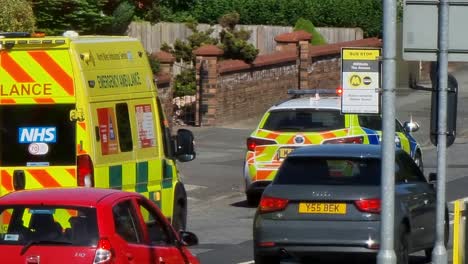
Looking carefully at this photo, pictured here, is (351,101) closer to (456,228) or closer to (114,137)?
(456,228)

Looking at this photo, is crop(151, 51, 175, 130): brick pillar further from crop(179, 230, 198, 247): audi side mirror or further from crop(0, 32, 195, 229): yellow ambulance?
crop(179, 230, 198, 247): audi side mirror

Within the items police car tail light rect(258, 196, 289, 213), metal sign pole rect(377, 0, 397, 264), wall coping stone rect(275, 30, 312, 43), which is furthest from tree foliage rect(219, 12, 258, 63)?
metal sign pole rect(377, 0, 397, 264)

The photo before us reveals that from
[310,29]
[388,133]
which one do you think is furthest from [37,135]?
[310,29]

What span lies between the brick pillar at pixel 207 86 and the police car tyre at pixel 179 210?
15885 millimetres

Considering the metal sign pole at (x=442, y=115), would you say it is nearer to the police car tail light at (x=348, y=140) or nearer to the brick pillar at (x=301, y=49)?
the police car tail light at (x=348, y=140)

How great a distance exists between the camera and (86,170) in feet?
41.9

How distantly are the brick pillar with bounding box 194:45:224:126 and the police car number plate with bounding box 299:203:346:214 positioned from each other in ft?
59.0

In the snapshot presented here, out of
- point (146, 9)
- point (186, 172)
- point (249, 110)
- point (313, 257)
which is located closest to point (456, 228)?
point (313, 257)

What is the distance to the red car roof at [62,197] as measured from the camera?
31.5ft

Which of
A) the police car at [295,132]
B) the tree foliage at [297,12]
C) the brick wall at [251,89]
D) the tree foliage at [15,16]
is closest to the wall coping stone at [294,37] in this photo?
the brick wall at [251,89]

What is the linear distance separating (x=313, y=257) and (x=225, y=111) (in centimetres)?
1857

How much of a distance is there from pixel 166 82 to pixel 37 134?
17.1 m

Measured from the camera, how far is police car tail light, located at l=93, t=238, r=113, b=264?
9.20 metres

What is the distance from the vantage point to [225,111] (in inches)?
1247
